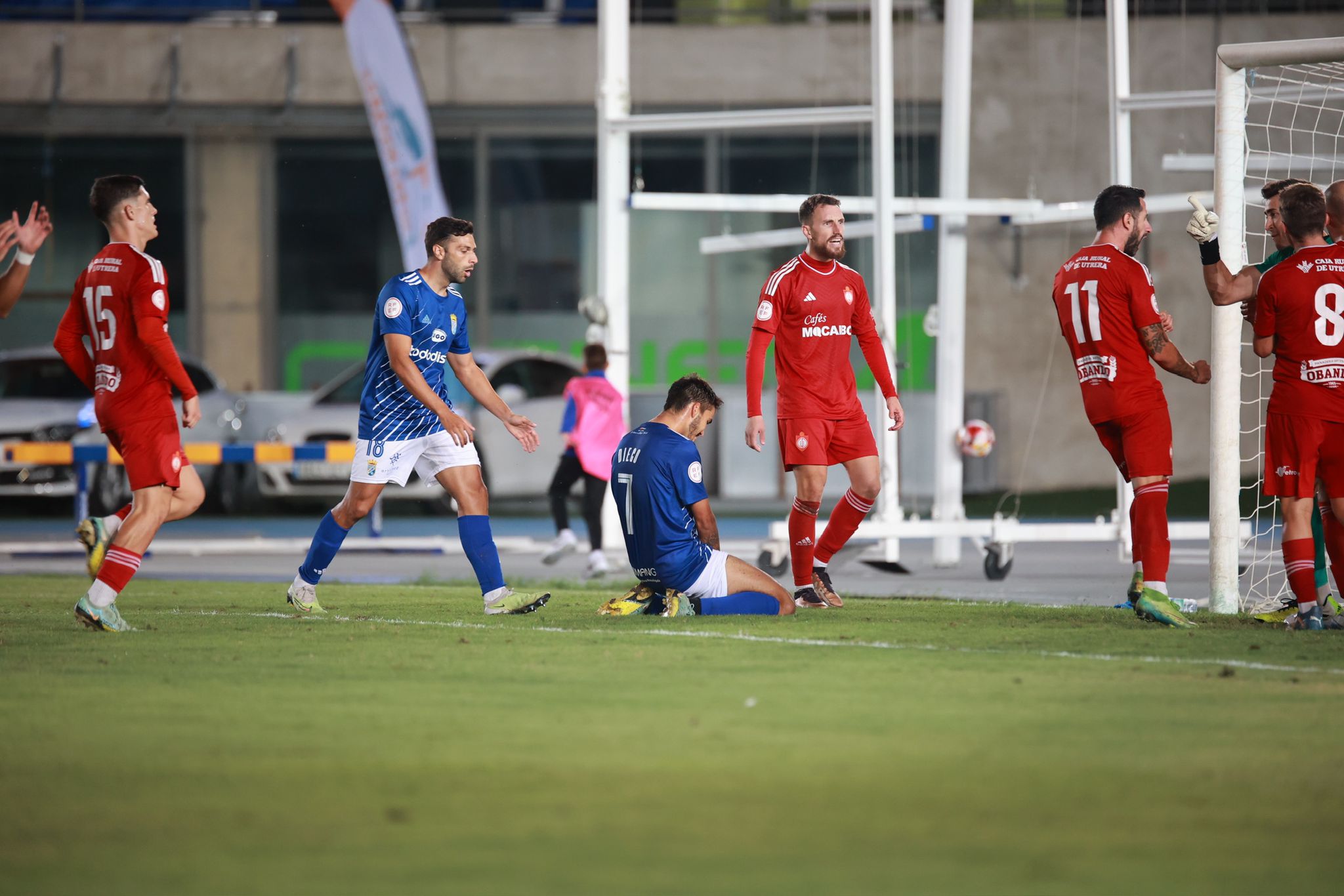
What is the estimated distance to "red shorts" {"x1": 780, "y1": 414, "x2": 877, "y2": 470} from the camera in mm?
8922

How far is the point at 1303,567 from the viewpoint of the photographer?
761 cm

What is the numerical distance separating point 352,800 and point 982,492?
18.6 metres

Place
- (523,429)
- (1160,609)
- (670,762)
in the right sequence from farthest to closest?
1. (523,429)
2. (1160,609)
3. (670,762)

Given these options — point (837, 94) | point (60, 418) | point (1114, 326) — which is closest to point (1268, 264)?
point (1114, 326)

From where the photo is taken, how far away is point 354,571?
12695 millimetres

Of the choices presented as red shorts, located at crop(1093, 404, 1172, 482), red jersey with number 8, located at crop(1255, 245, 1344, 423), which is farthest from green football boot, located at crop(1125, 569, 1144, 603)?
red jersey with number 8, located at crop(1255, 245, 1344, 423)

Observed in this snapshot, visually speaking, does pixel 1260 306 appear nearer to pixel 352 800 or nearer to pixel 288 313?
pixel 352 800

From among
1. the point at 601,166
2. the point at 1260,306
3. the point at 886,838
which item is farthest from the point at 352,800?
the point at 601,166

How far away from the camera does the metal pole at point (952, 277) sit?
12680 mm

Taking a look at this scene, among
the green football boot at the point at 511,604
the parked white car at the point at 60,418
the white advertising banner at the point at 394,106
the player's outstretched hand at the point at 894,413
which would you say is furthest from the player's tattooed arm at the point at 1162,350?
the parked white car at the point at 60,418

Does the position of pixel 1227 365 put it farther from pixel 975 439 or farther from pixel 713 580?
pixel 975 439

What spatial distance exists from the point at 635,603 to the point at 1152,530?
8.48 ft

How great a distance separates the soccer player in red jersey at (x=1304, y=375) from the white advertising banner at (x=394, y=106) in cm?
1132

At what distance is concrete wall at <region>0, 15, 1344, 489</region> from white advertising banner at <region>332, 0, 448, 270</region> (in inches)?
221
